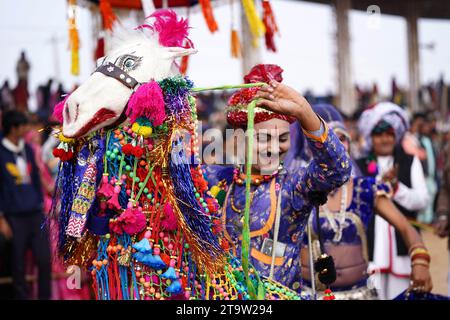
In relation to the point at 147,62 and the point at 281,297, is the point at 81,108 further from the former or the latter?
the point at 281,297

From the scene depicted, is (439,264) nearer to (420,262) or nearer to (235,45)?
(420,262)

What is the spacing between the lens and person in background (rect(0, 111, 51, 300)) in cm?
653

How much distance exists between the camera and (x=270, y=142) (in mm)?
2814

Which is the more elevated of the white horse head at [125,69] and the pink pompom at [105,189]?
the white horse head at [125,69]

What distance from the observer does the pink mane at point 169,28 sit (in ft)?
8.50

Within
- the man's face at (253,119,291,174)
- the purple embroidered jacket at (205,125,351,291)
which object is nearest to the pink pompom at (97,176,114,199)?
the purple embroidered jacket at (205,125,351,291)

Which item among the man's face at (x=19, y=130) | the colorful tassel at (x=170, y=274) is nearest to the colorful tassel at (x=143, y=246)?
the colorful tassel at (x=170, y=274)

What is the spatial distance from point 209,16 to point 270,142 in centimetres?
124

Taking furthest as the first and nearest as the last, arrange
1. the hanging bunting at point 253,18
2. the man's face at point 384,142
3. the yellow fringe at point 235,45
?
the man's face at point 384,142, the yellow fringe at point 235,45, the hanging bunting at point 253,18

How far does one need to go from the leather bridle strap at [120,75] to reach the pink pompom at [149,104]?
7 cm

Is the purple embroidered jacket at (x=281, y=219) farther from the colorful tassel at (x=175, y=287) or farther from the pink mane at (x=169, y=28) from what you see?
the pink mane at (x=169, y=28)
